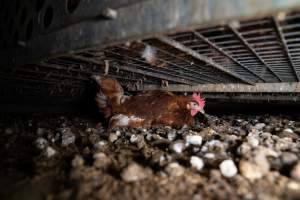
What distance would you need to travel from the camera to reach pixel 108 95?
3.83 metres

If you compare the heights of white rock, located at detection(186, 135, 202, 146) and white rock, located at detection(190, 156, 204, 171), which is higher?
white rock, located at detection(186, 135, 202, 146)

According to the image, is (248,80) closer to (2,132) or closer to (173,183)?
(173,183)

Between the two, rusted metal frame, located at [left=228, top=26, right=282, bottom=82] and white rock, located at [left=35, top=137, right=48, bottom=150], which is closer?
rusted metal frame, located at [left=228, top=26, right=282, bottom=82]

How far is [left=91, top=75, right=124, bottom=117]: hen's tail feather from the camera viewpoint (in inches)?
145

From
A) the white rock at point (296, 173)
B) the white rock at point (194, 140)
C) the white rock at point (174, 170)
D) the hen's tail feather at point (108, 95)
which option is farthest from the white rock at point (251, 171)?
the hen's tail feather at point (108, 95)

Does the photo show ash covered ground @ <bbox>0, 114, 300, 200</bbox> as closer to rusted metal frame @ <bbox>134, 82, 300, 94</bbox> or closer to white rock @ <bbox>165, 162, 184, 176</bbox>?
white rock @ <bbox>165, 162, 184, 176</bbox>

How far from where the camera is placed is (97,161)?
194 cm

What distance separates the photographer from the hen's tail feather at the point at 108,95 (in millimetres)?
3675

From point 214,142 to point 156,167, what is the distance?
79 centimetres

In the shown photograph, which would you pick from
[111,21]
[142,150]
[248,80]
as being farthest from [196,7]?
[248,80]

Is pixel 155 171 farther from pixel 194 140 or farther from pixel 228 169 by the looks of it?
pixel 194 140

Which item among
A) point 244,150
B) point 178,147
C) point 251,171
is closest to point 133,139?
point 178,147

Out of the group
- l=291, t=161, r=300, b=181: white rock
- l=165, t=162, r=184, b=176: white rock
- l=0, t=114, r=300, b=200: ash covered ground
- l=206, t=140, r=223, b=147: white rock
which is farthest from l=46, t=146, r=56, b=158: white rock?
l=291, t=161, r=300, b=181: white rock

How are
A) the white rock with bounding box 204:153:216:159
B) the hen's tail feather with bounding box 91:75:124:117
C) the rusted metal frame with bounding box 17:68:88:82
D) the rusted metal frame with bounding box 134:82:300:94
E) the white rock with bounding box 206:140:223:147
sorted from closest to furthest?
the white rock with bounding box 204:153:216:159 < the white rock with bounding box 206:140:223:147 < the rusted metal frame with bounding box 17:68:88:82 < the rusted metal frame with bounding box 134:82:300:94 < the hen's tail feather with bounding box 91:75:124:117
